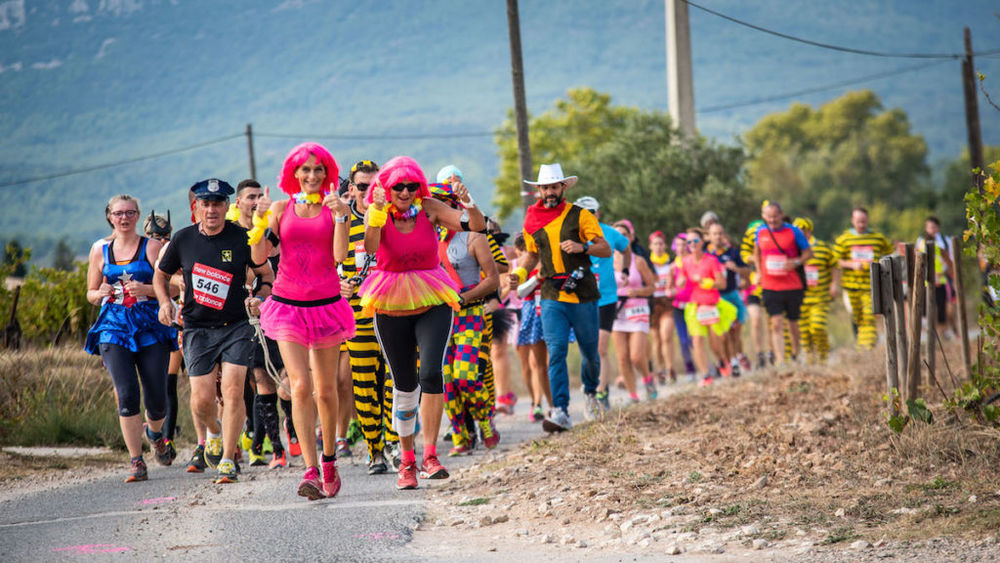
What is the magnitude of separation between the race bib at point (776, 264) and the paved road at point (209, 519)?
8.11m

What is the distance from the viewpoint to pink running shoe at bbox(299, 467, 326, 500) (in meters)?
8.09

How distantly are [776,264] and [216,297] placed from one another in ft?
30.1

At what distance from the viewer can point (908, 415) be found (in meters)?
9.08

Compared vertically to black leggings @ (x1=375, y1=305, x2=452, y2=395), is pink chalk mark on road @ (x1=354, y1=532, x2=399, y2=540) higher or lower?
lower

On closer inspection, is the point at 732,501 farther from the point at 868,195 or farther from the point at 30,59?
the point at 30,59

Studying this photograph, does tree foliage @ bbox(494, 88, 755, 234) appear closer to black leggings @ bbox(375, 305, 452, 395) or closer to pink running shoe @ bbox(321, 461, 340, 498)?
black leggings @ bbox(375, 305, 452, 395)

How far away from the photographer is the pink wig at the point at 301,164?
322 inches

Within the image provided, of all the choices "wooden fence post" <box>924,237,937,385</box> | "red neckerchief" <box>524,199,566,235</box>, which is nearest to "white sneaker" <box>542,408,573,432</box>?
"red neckerchief" <box>524,199,566,235</box>

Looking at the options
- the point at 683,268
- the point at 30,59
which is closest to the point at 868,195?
the point at 30,59

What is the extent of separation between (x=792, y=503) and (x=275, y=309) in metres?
3.41

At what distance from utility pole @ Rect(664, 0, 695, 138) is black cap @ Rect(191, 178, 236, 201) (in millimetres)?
28769

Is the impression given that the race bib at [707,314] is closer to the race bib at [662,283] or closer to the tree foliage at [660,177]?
the race bib at [662,283]

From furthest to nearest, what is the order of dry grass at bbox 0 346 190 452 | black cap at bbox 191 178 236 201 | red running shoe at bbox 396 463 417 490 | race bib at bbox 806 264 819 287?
1. race bib at bbox 806 264 819 287
2. dry grass at bbox 0 346 190 452
3. black cap at bbox 191 178 236 201
4. red running shoe at bbox 396 463 417 490

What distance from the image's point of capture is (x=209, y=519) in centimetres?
771
